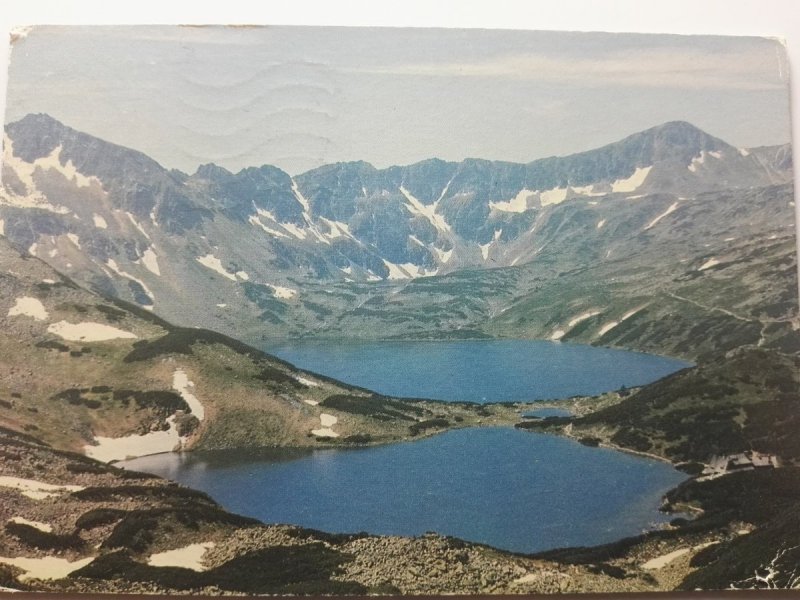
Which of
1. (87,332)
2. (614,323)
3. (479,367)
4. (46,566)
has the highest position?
(614,323)

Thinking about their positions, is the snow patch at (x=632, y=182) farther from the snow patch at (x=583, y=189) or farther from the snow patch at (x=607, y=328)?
the snow patch at (x=607, y=328)

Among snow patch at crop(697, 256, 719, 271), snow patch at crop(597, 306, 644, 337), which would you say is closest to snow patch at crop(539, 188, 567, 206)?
snow patch at crop(597, 306, 644, 337)

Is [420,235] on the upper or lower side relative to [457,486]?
upper

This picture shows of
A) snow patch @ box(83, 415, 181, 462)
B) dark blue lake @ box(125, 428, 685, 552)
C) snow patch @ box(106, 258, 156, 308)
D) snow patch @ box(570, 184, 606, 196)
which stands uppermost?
snow patch @ box(570, 184, 606, 196)

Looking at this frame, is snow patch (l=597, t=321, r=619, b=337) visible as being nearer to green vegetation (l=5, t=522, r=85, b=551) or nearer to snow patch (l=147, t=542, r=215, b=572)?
snow patch (l=147, t=542, r=215, b=572)

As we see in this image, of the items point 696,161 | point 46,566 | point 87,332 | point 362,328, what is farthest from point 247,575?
point 696,161

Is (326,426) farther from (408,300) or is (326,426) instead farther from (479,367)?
(479,367)

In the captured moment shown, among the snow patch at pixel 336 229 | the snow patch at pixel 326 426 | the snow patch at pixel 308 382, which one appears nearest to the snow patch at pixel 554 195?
the snow patch at pixel 336 229
